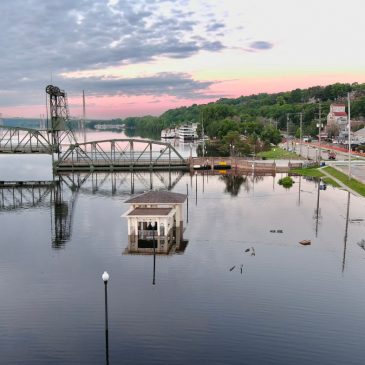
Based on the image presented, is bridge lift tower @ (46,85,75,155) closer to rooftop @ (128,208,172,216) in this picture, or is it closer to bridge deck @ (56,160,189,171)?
bridge deck @ (56,160,189,171)

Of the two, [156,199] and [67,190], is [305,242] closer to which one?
[156,199]

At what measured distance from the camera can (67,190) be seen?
78.6 m

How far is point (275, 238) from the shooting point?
42500 millimetres

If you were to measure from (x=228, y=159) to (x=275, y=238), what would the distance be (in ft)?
209

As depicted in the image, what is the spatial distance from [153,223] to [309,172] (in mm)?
55180

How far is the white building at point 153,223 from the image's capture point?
40.5 meters

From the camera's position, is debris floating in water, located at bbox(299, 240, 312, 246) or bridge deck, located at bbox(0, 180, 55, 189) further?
bridge deck, located at bbox(0, 180, 55, 189)

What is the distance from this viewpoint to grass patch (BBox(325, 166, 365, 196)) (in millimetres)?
66012

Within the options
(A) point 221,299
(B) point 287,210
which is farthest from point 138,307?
(B) point 287,210

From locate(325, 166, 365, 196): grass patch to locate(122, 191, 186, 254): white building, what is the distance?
3191 cm

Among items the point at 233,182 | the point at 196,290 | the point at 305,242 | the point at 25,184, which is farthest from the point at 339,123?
the point at 196,290

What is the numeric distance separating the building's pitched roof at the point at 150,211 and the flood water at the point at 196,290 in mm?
3032

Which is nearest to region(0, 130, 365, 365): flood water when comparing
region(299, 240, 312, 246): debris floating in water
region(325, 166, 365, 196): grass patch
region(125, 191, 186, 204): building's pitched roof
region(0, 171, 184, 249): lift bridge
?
region(299, 240, 312, 246): debris floating in water

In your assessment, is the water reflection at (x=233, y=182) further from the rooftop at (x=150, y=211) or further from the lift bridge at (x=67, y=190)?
the rooftop at (x=150, y=211)
